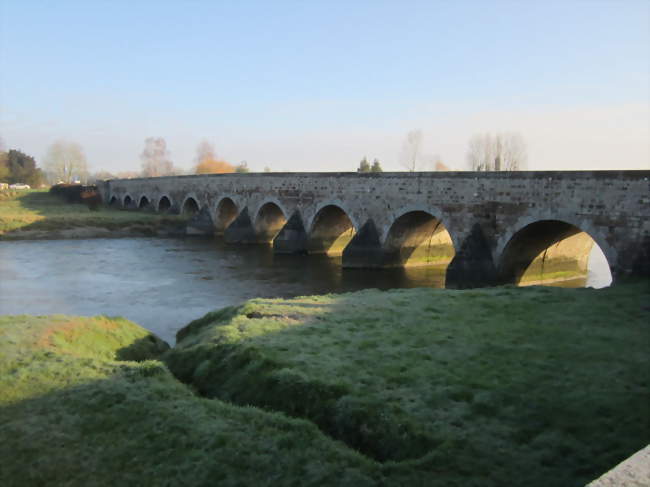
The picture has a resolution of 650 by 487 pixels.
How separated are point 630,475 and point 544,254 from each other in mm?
18681

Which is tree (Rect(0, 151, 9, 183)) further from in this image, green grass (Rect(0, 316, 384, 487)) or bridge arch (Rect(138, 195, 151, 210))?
green grass (Rect(0, 316, 384, 487))

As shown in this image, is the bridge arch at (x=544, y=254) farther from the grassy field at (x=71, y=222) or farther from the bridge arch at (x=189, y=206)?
the bridge arch at (x=189, y=206)

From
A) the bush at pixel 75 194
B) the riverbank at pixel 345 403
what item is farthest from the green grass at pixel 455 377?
the bush at pixel 75 194

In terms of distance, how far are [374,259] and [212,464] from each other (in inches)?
756

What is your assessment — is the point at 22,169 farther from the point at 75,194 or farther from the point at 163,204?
the point at 163,204

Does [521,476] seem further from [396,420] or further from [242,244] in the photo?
[242,244]

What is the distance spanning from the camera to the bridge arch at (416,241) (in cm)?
2428

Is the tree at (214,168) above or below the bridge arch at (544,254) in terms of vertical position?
above

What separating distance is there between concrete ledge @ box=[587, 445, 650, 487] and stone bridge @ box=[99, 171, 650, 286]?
1413 centimetres

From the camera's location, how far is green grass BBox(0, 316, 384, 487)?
5.71m

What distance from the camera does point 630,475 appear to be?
2650mm

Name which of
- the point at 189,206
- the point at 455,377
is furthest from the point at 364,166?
the point at 455,377

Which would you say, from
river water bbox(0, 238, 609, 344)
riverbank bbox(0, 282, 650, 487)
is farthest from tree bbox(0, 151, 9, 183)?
riverbank bbox(0, 282, 650, 487)

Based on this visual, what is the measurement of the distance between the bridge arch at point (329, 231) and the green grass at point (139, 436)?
825 inches
